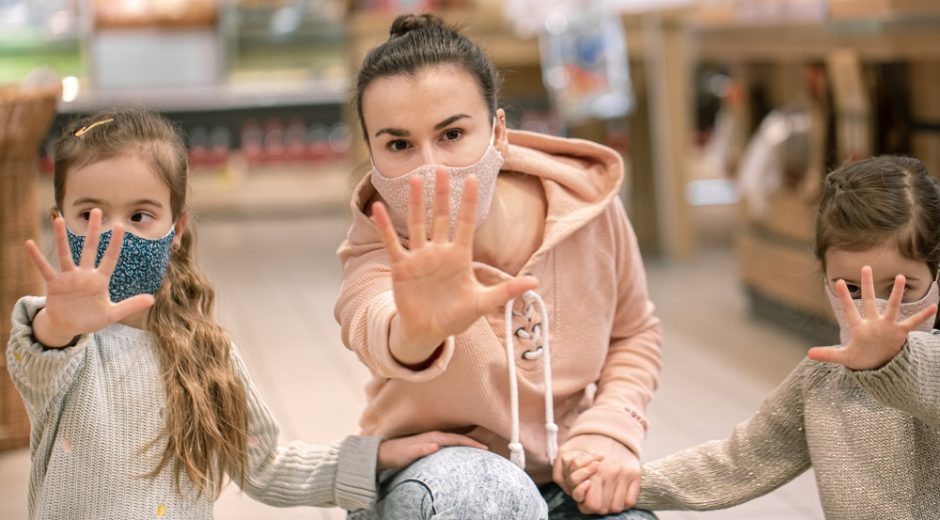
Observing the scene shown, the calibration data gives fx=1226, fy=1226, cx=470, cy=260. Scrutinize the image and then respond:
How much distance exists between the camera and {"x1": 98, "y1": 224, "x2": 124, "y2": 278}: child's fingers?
138cm

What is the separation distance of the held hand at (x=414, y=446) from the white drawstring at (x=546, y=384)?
0.05m

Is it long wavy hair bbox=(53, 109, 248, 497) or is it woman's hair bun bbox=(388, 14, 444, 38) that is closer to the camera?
long wavy hair bbox=(53, 109, 248, 497)

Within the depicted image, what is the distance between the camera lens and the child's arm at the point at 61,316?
1.37 meters

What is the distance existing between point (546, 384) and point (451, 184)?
32 centimetres

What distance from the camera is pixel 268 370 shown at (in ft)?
12.3

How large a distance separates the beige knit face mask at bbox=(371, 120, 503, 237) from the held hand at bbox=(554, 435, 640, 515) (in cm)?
34

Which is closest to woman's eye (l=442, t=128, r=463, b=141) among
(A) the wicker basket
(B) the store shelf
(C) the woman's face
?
(C) the woman's face

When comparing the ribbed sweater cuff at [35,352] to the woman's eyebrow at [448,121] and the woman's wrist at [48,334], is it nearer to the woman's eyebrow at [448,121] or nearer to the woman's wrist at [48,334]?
the woman's wrist at [48,334]

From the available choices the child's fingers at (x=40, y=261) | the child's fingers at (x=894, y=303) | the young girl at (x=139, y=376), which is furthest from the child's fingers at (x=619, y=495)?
the child's fingers at (x=40, y=261)

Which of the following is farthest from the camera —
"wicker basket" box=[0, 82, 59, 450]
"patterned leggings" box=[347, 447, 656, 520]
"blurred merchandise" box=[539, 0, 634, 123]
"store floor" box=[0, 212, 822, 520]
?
"blurred merchandise" box=[539, 0, 634, 123]

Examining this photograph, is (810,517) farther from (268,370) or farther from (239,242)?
(239,242)

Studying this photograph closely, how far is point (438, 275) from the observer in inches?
53.9

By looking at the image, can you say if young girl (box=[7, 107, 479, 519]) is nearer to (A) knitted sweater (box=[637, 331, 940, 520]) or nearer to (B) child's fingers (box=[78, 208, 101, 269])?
(B) child's fingers (box=[78, 208, 101, 269])

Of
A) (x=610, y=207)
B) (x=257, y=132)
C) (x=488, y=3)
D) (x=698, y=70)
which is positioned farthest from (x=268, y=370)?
(x=698, y=70)
